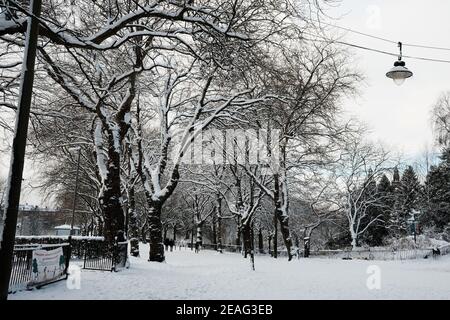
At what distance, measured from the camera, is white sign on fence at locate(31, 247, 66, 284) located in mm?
10483

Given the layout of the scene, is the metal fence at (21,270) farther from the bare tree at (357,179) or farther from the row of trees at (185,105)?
the bare tree at (357,179)

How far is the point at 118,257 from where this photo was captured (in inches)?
621

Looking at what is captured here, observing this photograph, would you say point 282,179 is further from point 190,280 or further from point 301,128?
point 190,280

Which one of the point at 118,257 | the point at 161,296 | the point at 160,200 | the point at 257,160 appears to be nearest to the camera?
the point at 161,296

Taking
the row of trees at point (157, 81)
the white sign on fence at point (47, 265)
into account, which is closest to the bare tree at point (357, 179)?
the row of trees at point (157, 81)

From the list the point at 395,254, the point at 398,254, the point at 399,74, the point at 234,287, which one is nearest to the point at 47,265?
the point at 234,287

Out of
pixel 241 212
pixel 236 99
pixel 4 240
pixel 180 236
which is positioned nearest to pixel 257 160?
pixel 241 212

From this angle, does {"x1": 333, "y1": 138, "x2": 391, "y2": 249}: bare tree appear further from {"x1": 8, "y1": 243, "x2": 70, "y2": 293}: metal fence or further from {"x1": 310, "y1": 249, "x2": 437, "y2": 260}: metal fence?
{"x1": 8, "y1": 243, "x2": 70, "y2": 293}: metal fence

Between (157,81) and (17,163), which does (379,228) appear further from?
(17,163)

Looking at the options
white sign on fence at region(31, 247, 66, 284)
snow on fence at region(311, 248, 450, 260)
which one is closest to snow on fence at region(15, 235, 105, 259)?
white sign on fence at region(31, 247, 66, 284)

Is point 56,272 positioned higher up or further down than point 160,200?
further down

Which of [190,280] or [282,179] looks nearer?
[190,280]

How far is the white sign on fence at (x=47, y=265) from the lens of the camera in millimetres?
10483

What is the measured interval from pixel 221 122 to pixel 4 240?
635 inches
